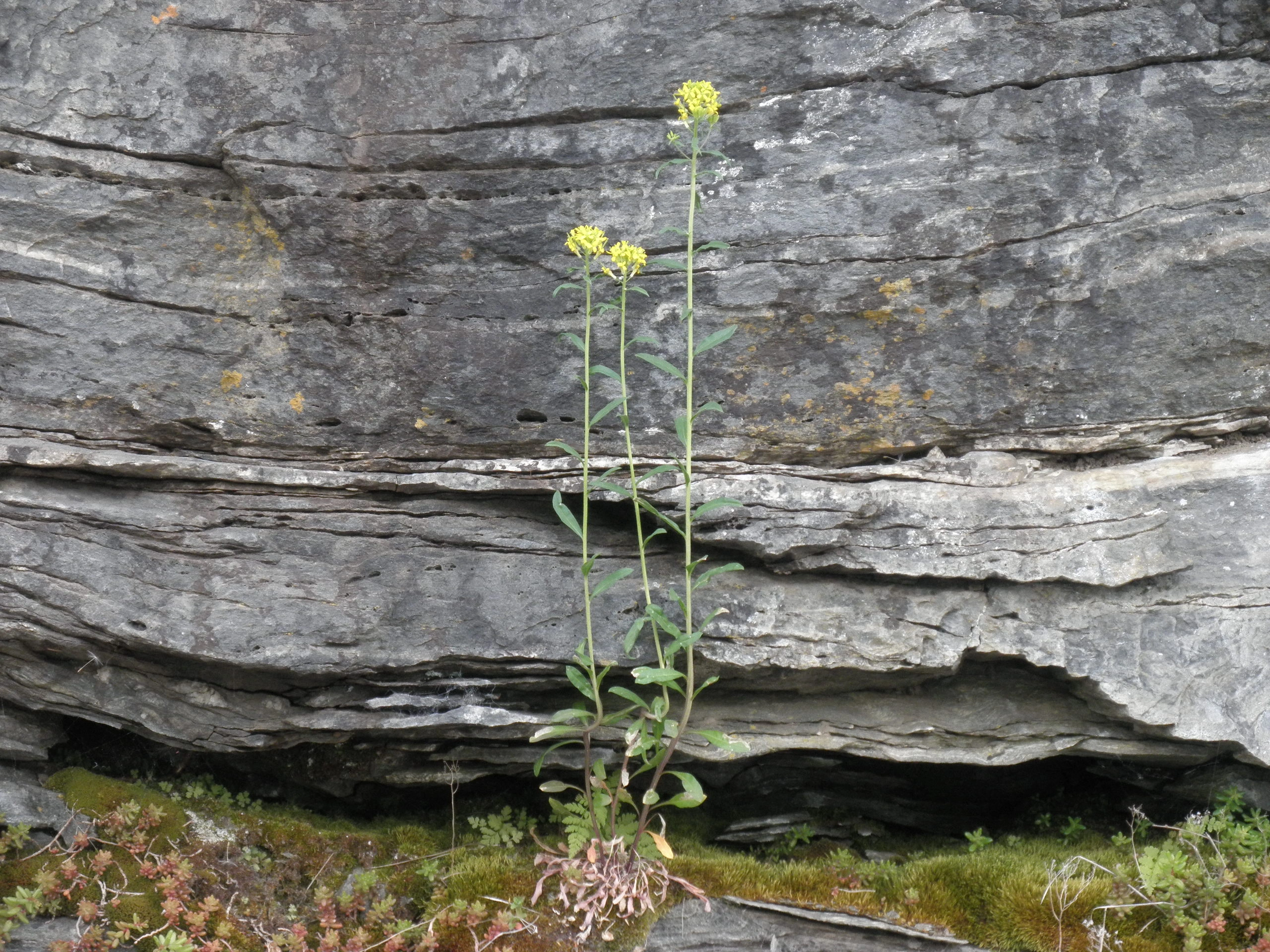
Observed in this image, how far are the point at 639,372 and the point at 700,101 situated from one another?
1484mm

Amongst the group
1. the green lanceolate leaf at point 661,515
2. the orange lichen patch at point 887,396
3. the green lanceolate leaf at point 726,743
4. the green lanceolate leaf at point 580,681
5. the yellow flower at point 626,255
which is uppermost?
the yellow flower at point 626,255

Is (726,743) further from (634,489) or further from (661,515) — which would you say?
(634,489)

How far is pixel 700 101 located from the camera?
3.72 meters

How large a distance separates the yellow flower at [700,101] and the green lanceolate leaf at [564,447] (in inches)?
56.5

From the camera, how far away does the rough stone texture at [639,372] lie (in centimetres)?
446

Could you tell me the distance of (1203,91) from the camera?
4.41 meters

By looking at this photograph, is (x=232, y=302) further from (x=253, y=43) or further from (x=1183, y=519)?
(x=1183, y=519)

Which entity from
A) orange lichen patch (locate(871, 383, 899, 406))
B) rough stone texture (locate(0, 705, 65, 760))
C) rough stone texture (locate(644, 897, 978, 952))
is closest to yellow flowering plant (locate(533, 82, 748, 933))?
rough stone texture (locate(644, 897, 978, 952))

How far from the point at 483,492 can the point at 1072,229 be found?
326cm

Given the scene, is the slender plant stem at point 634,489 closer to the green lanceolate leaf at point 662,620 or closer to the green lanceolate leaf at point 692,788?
the green lanceolate leaf at point 662,620

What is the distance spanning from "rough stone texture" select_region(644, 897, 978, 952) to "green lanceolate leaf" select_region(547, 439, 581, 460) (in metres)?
2.17

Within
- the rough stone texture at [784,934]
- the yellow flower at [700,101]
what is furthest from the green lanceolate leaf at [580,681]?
the yellow flower at [700,101]

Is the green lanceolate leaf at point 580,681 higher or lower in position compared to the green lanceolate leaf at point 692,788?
higher

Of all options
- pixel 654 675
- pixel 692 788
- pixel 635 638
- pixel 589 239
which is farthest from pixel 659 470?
pixel 692 788
